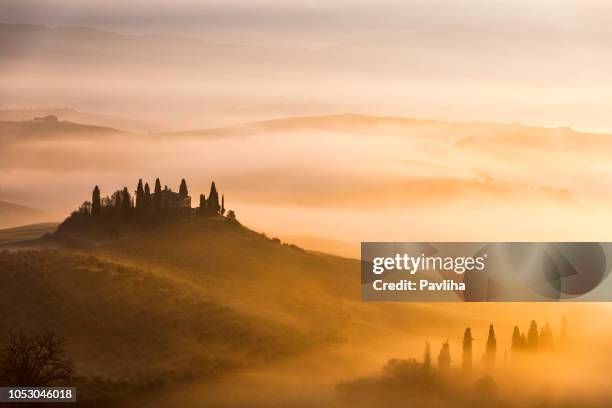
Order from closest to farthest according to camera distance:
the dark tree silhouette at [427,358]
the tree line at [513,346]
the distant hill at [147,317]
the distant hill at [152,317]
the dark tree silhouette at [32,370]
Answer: the dark tree silhouette at [32,370], the dark tree silhouette at [427,358], the tree line at [513,346], the distant hill at [147,317], the distant hill at [152,317]

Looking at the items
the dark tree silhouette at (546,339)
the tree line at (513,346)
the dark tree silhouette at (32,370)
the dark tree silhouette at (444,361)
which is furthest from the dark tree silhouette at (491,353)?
the dark tree silhouette at (32,370)

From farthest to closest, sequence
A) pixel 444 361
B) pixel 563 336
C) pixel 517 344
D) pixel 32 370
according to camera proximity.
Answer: pixel 563 336 < pixel 517 344 < pixel 444 361 < pixel 32 370

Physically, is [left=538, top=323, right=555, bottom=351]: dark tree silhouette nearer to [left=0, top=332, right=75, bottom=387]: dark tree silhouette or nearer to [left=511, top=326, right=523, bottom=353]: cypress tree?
[left=511, top=326, right=523, bottom=353]: cypress tree

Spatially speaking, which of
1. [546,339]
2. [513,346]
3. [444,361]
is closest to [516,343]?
[513,346]

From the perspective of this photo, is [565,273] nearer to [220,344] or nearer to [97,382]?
[220,344]

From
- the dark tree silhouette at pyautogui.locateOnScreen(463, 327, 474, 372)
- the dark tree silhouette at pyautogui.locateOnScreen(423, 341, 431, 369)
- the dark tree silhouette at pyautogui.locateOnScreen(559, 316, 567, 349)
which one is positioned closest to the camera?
the dark tree silhouette at pyautogui.locateOnScreen(463, 327, 474, 372)

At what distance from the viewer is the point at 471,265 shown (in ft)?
623

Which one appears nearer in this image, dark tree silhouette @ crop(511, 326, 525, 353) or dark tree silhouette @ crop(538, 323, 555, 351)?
dark tree silhouette @ crop(511, 326, 525, 353)

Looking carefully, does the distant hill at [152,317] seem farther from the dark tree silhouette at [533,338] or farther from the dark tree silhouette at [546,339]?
the dark tree silhouette at [546,339]

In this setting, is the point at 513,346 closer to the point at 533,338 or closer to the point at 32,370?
the point at 533,338

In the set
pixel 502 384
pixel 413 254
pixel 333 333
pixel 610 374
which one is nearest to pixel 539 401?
pixel 502 384

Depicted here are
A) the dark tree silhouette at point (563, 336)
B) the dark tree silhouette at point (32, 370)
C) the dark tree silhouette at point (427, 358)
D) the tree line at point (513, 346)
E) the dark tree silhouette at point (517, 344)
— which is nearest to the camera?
the dark tree silhouette at point (32, 370)

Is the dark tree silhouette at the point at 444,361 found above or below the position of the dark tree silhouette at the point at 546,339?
below

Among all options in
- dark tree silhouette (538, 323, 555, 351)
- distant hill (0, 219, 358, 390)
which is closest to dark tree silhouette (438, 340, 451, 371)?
dark tree silhouette (538, 323, 555, 351)
